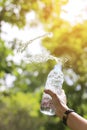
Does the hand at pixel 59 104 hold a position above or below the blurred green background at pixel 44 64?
below

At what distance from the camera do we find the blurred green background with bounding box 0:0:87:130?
10602 mm

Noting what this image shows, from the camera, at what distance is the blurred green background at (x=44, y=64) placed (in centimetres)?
1060

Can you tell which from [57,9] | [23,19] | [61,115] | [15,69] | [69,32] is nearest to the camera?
[61,115]

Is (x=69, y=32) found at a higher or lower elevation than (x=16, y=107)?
higher

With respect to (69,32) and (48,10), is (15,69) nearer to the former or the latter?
(48,10)

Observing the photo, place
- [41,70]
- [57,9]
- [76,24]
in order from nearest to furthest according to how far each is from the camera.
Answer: [57,9] → [76,24] → [41,70]

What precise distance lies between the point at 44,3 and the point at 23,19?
600 millimetres

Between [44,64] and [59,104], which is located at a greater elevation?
[44,64]

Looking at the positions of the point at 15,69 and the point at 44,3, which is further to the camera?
the point at 15,69

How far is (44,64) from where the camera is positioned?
2128 centimetres

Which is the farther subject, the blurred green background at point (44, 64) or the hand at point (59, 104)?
the blurred green background at point (44, 64)

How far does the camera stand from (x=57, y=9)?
9.95 m

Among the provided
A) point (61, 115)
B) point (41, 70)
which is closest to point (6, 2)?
point (61, 115)

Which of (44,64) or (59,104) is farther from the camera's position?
(44,64)
